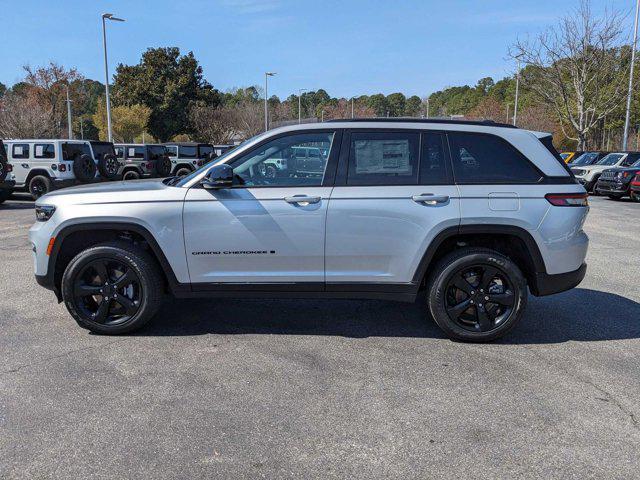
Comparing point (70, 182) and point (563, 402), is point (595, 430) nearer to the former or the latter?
point (563, 402)

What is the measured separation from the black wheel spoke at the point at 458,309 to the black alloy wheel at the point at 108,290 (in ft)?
8.66

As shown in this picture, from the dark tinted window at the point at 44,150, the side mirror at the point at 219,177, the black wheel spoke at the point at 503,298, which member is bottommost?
the black wheel spoke at the point at 503,298

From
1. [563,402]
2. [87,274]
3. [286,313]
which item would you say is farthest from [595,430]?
[87,274]

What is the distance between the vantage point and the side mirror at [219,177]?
435 centimetres

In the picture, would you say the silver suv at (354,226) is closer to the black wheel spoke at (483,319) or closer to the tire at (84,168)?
the black wheel spoke at (483,319)

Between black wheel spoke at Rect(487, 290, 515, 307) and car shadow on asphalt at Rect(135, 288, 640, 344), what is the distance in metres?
0.37

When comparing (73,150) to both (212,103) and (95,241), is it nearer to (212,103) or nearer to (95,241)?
(95,241)

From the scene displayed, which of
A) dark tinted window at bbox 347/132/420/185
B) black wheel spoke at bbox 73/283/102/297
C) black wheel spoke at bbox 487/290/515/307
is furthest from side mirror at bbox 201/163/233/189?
black wheel spoke at bbox 487/290/515/307

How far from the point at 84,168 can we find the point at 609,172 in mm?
16946

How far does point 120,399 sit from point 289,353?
1339 mm

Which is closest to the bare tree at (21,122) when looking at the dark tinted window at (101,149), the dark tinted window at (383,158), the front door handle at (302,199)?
the dark tinted window at (101,149)

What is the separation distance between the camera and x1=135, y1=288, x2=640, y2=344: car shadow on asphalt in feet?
15.9

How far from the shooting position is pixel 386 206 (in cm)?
442

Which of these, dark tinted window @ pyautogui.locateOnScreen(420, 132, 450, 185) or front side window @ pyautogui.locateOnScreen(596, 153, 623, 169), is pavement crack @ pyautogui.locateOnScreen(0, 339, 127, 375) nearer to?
dark tinted window @ pyautogui.locateOnScreen(420, 132, 450, 185)
